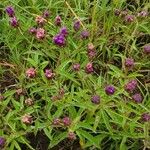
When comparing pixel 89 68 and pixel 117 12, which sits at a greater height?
pixel 89 68

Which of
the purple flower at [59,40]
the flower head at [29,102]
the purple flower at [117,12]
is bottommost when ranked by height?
the purple flower at [117,12]

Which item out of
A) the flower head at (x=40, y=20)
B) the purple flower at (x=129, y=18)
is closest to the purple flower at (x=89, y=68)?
the flower head at (x=40, y=20)

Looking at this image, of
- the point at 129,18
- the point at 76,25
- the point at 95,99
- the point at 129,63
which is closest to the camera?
the point at 95,99

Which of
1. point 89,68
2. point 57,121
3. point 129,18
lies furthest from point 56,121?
point 129,18

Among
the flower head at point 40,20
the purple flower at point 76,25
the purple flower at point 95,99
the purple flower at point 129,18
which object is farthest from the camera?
the purple flower at point 129,18

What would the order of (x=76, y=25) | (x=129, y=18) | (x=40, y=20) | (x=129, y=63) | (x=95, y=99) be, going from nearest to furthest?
(x=95, y=99), (x=129, y=63), (x=40, y=20), (x=76, y=25), (x=129, y=18)

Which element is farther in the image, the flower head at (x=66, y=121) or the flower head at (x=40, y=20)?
the flower head at (x=40, y=20)

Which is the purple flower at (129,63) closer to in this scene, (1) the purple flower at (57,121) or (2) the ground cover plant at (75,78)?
(2) the ground cover plant at (75,78)

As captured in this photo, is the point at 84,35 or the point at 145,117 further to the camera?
the point at 84,35

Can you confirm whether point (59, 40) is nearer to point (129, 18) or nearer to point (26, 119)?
point (26, 119)
